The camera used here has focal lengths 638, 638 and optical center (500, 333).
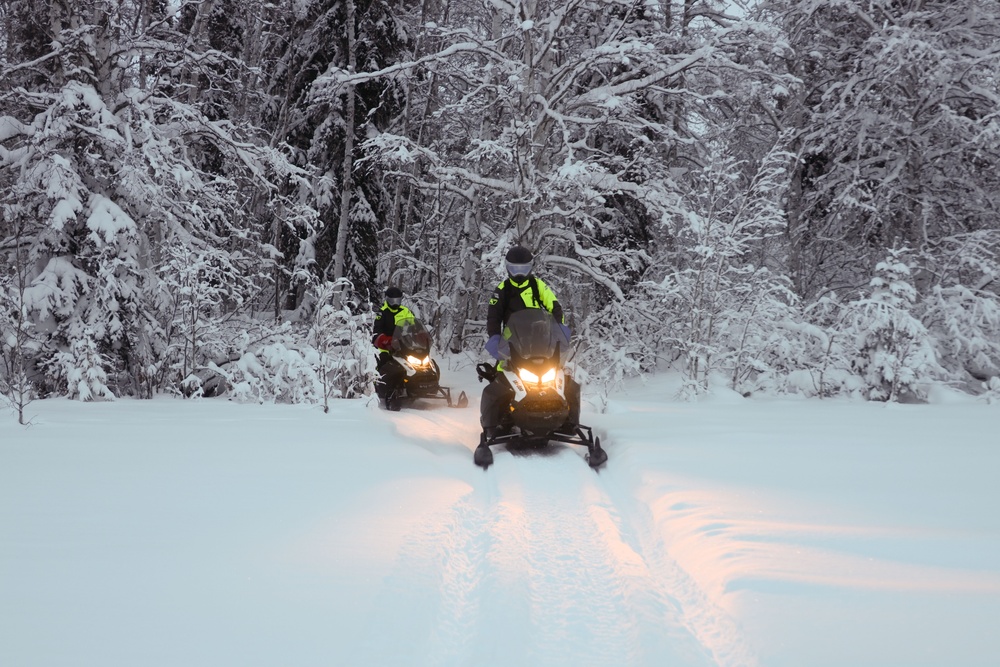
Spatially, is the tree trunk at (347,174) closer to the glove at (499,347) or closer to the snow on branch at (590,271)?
the snow on branch at (590,271)

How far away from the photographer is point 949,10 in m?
11.9

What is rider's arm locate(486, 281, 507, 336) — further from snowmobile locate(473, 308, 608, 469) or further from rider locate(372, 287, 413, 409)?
rider locate(372, 287, 413, 409)

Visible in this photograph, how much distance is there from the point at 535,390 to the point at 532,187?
578 centimetres

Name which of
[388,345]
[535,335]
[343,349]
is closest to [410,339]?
[388,345]

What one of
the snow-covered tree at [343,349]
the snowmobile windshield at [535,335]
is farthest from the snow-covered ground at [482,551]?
the snow-covered tree at [343,349]

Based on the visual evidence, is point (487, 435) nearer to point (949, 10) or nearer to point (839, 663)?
point (839, 663)

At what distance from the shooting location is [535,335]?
6.52 metres

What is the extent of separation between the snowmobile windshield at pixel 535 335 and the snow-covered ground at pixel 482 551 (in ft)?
3.67

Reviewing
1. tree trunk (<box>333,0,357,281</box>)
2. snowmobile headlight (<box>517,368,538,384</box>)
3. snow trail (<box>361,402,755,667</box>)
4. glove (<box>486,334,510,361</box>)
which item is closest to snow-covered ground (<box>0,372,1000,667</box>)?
snow trail (<box>361,402,755,667</box>)

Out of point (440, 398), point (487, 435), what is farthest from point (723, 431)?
point (440, 398)

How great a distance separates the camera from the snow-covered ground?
2475 millimetres

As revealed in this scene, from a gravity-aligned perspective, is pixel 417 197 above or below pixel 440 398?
above

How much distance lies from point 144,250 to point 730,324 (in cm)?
953

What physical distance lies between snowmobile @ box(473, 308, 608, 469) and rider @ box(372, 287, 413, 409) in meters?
3.56
